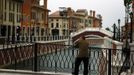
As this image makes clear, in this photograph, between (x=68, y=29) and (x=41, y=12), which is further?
(x=68, y=29)

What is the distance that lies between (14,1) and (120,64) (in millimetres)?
48590

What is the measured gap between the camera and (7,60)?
2806 centimetres

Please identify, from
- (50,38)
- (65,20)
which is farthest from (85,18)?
(50,38)

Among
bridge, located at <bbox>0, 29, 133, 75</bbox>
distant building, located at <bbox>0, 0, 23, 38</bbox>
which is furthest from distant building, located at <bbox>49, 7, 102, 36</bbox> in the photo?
bridge, located at <bbox>0, 29, 133, 75</bbox>

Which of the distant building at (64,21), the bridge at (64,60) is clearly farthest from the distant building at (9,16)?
the distant building at (64,21)

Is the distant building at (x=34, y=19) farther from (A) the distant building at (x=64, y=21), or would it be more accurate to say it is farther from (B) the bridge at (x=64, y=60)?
(B) the bridge at (x=64, y=60)

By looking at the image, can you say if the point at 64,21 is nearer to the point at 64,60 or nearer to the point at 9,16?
the point at 9,16

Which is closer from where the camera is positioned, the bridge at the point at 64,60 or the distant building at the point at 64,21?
the bridge at the point at 64,60

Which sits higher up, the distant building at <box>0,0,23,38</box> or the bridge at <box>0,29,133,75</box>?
the distant building at <box>0,0,23,38</box>

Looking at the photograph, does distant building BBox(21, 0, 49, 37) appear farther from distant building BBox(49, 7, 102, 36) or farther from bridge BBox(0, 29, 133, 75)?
→ bridge BBox(0, 29, 133, 75)

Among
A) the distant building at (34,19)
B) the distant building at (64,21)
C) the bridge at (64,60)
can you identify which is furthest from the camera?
the distant building at (64,21)

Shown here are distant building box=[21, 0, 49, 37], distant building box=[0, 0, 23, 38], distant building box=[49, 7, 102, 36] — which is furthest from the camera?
distant building box=[49, 7, 102, 36]

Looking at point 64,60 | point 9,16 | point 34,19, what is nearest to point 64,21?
point 34,19

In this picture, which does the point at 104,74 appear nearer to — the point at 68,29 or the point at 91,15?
the point at 68,29
